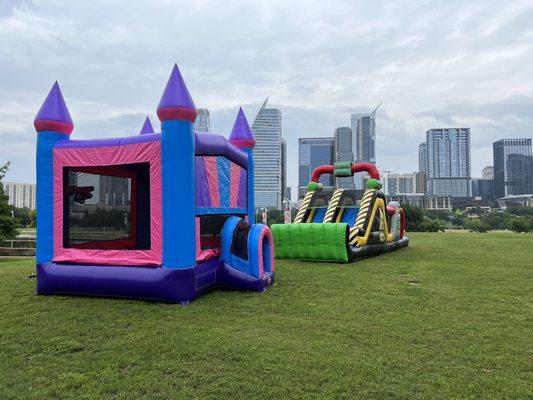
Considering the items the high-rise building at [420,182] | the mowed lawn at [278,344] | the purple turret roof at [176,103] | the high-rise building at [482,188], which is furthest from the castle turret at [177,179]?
the high-rise building at [482,188]

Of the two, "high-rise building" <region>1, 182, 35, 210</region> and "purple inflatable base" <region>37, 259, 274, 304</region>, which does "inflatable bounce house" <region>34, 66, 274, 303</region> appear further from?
"high-rise building" <region>1, 182, 35, 210</region>

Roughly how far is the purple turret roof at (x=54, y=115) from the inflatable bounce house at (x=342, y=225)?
6784 millimetres

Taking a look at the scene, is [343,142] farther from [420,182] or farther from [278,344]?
[278,344]

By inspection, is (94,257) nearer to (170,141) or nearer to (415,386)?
(170,141)

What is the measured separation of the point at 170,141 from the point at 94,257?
233 centimetres

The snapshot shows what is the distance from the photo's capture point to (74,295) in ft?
22.5

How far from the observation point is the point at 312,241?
39.3 feet

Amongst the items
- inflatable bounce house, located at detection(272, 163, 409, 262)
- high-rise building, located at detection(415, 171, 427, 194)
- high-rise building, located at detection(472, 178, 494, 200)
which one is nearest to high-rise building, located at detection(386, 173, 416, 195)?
high-rise building, located at detection(415, 171, 427, 194)

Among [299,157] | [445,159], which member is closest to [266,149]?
[299,157]

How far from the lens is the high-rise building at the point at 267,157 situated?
57.1 metres

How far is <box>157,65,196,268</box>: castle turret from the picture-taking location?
20.6ft

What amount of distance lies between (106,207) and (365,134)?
399ft

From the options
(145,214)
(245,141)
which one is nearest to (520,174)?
Result: (245,141)

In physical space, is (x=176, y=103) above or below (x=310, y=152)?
below
